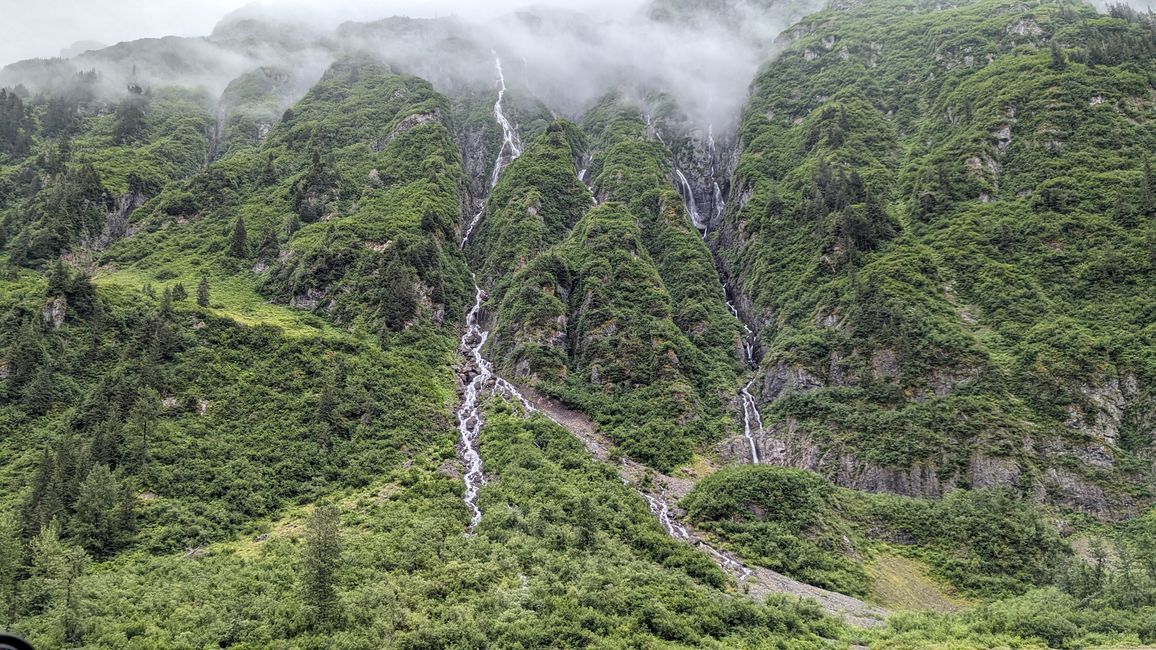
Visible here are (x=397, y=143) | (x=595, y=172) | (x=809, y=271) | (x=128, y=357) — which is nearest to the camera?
(x=128, y=357)

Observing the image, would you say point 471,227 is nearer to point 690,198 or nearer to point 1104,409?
Answer: point 690,198

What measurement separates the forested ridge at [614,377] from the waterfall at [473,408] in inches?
25.8

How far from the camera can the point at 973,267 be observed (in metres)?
82.9

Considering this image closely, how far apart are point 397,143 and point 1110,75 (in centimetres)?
14019

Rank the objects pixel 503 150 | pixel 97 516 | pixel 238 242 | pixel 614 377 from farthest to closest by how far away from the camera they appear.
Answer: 1. pixel 503 150
2. pixel 238 242
3. pixel 614 377
4. pixel 97 516

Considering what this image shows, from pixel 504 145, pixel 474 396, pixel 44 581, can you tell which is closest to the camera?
pixel 44 581

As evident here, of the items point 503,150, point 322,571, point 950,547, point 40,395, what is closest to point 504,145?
point 503,150

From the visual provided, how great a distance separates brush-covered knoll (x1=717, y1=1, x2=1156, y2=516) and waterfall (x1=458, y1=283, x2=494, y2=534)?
38.1 metres

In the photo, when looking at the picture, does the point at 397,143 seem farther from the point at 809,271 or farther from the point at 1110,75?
the point at 1110,75

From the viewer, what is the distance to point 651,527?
52406mm

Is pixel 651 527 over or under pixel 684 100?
under

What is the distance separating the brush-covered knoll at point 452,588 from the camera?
3194cm

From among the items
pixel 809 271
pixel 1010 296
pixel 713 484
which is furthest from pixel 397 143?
pixel 1010 296

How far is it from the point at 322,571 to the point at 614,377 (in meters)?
57.3
